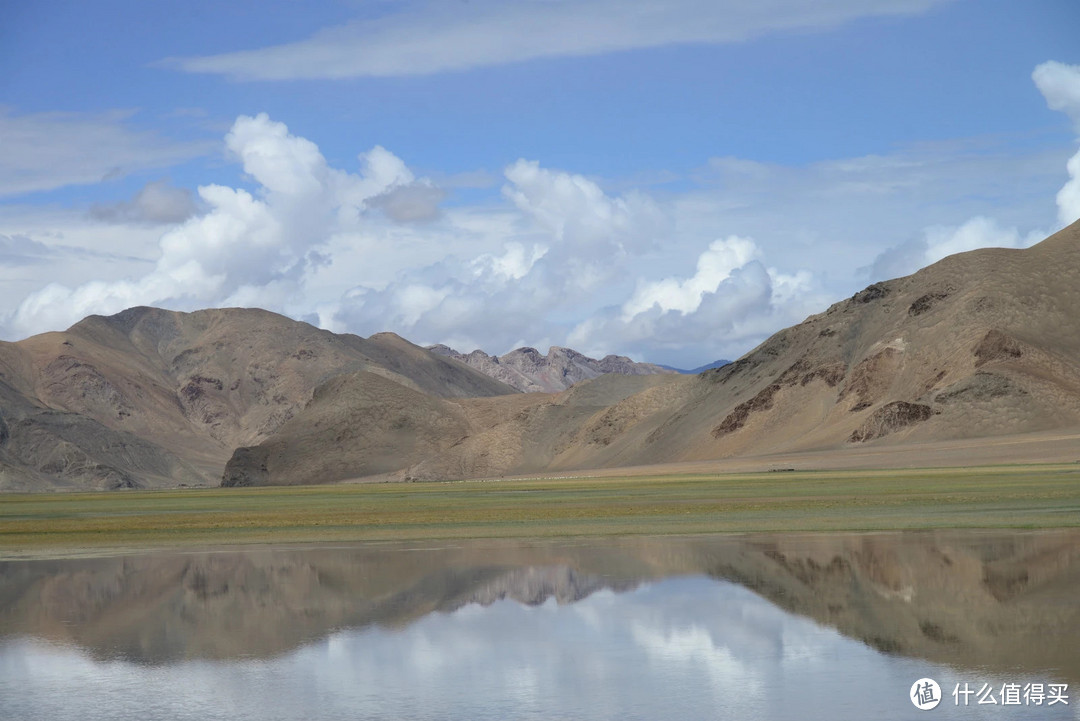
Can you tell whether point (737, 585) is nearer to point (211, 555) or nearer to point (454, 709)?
point (454, 709)

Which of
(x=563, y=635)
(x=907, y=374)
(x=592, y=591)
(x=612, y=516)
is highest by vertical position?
(x=907, y=374)

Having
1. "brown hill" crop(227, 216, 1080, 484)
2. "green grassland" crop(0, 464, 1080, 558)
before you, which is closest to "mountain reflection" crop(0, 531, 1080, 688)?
"green grassland" crop(0, 464, 1080, 558)

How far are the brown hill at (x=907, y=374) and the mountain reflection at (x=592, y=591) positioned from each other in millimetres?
109596

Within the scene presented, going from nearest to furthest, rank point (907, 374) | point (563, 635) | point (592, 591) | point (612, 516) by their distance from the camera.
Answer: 1. point (563, 635)
2. point (592, 591)
3. point (612, 516)
4. point (907, 374)

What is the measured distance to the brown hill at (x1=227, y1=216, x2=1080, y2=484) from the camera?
14212 cm

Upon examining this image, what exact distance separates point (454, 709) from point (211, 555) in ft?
90.3

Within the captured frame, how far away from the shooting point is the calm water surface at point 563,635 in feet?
55.5

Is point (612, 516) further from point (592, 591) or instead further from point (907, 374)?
point (907, 374)

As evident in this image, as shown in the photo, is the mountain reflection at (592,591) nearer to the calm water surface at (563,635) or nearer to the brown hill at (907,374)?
the calm water surface at (563,635)

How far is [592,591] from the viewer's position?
27984 mm

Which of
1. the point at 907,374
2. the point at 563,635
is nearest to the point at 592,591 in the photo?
the point at 563,635

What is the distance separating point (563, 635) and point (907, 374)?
147m

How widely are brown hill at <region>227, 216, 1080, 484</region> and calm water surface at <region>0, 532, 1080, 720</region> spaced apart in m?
112

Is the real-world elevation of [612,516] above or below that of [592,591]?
above
